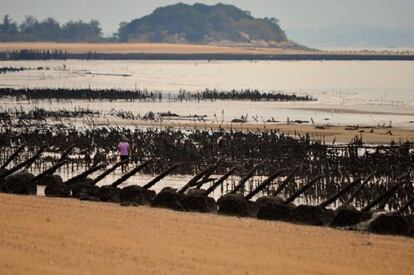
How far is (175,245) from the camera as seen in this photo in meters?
14.1

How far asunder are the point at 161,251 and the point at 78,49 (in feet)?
595

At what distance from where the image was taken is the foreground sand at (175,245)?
1266 cm

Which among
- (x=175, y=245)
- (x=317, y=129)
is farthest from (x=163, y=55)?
(x=175, y=245)

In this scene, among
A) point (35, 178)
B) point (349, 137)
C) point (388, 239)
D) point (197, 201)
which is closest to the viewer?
point (388, 239)

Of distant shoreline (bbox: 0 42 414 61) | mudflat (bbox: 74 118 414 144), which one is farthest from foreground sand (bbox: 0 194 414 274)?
distant shoreline (bbox: 0 42 414 61)

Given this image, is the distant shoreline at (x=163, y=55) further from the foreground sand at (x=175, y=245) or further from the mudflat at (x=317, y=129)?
the foreground sand at (x=175, y=245)

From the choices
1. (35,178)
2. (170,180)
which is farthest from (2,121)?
(35,178)

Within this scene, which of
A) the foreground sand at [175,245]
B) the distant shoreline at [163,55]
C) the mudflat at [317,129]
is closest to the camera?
the foreground sand at [175,245]

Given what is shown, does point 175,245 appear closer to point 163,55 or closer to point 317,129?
point 317,129

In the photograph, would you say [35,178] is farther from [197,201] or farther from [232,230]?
[232,230]

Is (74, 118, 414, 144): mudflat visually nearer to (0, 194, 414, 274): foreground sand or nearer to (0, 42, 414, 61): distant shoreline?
(0, 194, 414, 274): foreground sand

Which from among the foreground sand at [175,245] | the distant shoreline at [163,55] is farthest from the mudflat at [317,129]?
the distant shoreline at [163,55]

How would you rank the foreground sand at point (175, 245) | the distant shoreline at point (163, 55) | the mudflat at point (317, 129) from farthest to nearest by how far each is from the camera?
1. the distant shoreline at point (163, 55)
2. the mudflat at point (317, 129)
3. the foreground sand at point (175, 245)

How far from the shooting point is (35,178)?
20.0 metres
